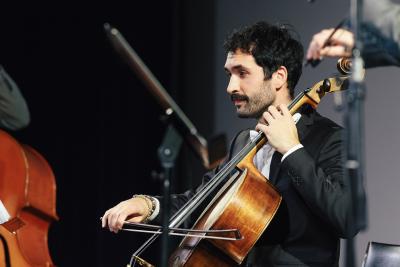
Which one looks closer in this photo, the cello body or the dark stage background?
the cello body

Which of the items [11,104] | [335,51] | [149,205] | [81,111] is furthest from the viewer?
[81,111]

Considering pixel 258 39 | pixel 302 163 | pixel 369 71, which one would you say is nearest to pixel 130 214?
pixel 302 163

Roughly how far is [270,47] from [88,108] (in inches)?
65.2

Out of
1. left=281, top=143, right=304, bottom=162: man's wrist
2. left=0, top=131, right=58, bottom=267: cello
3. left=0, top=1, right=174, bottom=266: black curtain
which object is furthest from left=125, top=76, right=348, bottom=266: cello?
left=0, top=1, right=174, bottom=266: black curtain

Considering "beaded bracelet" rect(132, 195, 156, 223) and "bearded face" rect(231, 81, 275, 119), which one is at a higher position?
"bearded face" rect(231, 81, 275, 119)

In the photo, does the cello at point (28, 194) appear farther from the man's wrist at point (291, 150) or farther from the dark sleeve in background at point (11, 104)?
the man's wrist at point (291, 150)

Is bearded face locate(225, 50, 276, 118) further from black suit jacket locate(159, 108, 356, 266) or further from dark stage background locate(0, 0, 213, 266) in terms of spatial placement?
dark stage background locate(0, 0, 213, 266)

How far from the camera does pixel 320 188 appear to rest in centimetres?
240

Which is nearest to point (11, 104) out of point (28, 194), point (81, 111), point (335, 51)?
point (28, 194)

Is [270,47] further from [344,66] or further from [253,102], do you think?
[344,66]

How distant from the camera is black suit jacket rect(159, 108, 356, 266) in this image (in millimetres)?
2402

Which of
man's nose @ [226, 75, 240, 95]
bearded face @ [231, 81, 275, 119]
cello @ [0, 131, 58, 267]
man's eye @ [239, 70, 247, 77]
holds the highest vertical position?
man's eye @ [239, 70, 247, 77]

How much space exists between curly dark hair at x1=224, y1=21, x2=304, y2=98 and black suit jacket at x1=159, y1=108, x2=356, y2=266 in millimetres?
286

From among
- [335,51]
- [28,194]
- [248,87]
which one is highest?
[335,51]
